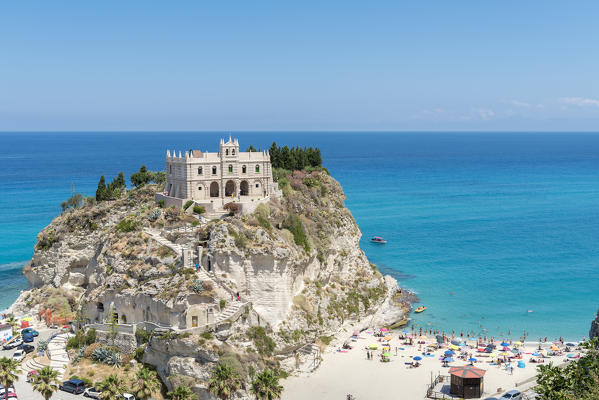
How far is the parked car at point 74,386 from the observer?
44.5m

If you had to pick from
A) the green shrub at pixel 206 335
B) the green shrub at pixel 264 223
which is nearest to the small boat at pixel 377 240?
the green shrub at pixel 264 223

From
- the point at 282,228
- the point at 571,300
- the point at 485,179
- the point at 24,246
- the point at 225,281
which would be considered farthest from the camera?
the point at 485,179

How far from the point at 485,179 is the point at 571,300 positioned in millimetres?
115195

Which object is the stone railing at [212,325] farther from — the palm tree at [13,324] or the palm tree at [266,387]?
the palm tree at [13,324]

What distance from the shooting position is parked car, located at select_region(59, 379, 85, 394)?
146 feet

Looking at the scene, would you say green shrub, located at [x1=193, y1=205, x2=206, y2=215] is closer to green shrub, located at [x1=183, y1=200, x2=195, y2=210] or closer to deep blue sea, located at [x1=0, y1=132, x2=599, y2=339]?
green shrub, located at [x1=183, y1=200, x2=195, y2=210]

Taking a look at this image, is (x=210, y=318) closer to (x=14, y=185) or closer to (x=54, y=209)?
(x=54, y=209)

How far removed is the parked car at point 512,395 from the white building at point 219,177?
30.4 m

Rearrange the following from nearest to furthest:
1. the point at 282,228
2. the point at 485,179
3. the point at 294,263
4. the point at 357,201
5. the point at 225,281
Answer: the point at 225,281 → the point at 294,263 → the point at 282,228 → the point at 357,201 → the point at 485,179

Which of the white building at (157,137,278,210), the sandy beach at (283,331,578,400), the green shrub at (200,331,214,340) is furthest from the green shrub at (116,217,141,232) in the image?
the sandy beach at (283,331,578,400)

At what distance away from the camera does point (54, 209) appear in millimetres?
122688

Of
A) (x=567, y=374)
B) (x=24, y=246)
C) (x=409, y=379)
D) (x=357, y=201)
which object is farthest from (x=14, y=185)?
(x=567, y=374)

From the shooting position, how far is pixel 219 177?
63.8m

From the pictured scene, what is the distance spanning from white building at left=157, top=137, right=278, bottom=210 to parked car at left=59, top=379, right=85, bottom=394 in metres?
21.6
